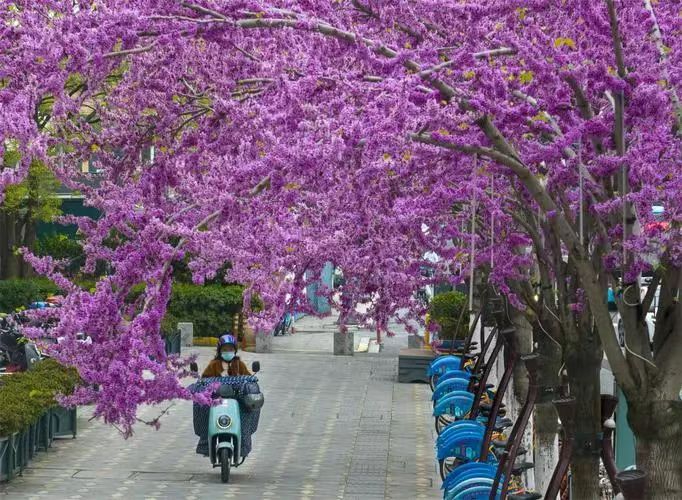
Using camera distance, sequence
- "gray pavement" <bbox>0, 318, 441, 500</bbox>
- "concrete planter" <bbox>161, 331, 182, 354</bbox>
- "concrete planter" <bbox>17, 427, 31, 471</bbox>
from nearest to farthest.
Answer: "gray pavement" <bbox>0, 318, 441, 500</bbox>, "concrete planter" <bbox>17, 427, 31, 471</bbox>, "concrete planter" <bbox>161, 331, 182, 354</bbox>

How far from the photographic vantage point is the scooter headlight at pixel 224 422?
16.2 metres

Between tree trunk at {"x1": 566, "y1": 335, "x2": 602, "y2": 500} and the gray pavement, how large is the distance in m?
5.49

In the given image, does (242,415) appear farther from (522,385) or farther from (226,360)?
(522,385)

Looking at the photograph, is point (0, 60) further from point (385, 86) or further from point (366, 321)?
point (366, 321)

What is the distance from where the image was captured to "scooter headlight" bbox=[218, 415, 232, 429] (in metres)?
16.2

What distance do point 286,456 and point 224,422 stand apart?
2489 mm

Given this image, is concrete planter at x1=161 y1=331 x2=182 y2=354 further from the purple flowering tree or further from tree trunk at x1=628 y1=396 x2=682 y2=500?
tree trunk at x1=628 y1=396 x2=682 y2=500

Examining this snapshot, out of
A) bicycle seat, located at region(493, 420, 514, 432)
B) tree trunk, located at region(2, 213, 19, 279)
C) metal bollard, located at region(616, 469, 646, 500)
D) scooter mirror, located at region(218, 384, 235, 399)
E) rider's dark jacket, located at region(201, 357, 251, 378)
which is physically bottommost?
bicycle seat, located at region(493, 420, 514, 432)

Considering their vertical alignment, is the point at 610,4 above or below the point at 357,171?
above

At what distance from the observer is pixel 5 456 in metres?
15.2

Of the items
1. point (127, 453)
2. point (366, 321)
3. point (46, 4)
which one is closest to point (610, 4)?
point (46, 4)

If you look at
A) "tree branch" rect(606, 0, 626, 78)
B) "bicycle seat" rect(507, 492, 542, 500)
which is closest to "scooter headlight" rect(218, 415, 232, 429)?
"bicycle seat" rect(507, 492, 542, 500)

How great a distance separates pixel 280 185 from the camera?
296 inches

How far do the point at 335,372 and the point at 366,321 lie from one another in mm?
13001
